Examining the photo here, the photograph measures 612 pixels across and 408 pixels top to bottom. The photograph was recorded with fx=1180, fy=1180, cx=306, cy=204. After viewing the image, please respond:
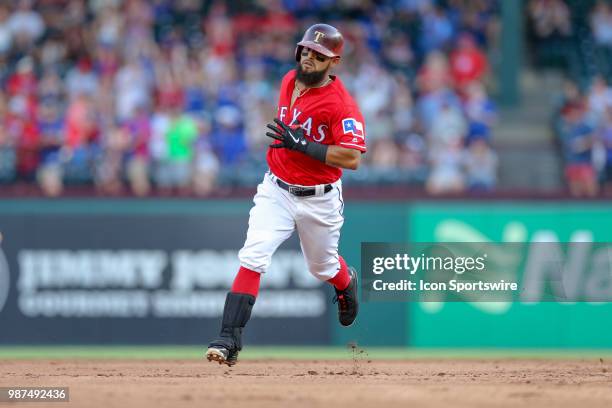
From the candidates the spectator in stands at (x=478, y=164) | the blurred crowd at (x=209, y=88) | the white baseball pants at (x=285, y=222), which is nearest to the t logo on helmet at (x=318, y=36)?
the white baseball pants at (x=285, y=222)

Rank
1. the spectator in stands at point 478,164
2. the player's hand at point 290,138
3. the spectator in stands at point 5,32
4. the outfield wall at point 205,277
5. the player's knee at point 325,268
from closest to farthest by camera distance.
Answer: the player's hand at point 290,138, the player's knee at point 325,268, the outfield wall at point 205,277, the spectator in stands at point 478,164, the spectator in stands at point 5,32

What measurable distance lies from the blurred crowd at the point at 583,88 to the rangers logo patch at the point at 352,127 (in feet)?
17.6

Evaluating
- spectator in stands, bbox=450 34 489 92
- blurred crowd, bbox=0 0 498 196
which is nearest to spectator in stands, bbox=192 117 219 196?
blurred crowd, bbox=0 0 498 196

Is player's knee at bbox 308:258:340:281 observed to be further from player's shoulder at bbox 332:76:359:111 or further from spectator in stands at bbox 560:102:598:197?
spectator in stands at bbox 560:102:598:197

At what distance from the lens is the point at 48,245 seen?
12.7 metres

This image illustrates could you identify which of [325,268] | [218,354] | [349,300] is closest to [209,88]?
[349,300]

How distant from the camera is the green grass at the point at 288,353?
12.1 metres

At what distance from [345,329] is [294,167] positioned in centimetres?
423

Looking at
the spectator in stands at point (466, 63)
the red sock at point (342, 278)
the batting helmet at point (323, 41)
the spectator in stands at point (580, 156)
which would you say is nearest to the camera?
the batting helmet at point (323, 41)

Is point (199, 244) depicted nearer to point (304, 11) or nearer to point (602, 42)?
point (304, 11)

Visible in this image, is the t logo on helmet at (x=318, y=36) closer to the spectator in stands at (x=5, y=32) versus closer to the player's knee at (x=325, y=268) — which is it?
the player's knee at (x=325, y=268)

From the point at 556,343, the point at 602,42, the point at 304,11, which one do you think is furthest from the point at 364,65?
the point at 556,343

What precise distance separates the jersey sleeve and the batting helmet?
44cm

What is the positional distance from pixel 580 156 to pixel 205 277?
558 centimetres
